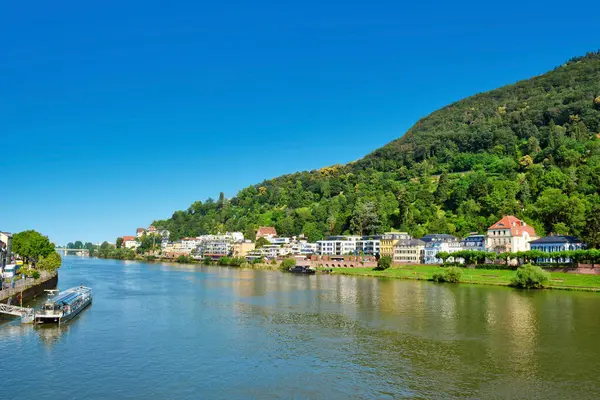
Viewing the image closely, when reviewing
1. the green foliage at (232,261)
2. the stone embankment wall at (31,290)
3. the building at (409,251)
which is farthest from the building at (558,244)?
the green foliage at (232,261)

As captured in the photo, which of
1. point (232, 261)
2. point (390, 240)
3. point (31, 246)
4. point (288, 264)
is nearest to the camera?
point (31, 246)

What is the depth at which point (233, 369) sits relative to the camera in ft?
105

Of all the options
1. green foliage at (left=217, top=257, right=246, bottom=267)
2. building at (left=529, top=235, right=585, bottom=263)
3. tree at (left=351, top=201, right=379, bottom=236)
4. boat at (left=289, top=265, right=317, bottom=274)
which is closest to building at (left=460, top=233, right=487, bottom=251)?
building at (left=529, top=235, right=585, bottom=263)

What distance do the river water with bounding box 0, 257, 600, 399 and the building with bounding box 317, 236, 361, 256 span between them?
8920 cm

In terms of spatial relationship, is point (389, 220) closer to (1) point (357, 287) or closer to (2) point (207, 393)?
(1) point (357, 287)

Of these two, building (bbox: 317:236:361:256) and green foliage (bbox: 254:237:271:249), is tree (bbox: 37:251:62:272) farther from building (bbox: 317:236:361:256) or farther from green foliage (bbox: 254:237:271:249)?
green foliage (bbox: 254:237:271:249)

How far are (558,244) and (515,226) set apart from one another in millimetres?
12371

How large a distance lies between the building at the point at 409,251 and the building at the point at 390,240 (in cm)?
413

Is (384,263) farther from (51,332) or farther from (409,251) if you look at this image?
(51,332)

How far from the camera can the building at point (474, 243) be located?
115406 mm

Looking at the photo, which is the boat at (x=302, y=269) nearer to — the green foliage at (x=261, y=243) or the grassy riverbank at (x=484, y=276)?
the grassy riverbank at (x=484, y=276)

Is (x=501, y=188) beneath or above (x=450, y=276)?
above

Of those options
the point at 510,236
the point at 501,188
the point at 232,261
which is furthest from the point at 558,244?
the point at 232,261

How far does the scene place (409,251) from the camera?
124188 mm
